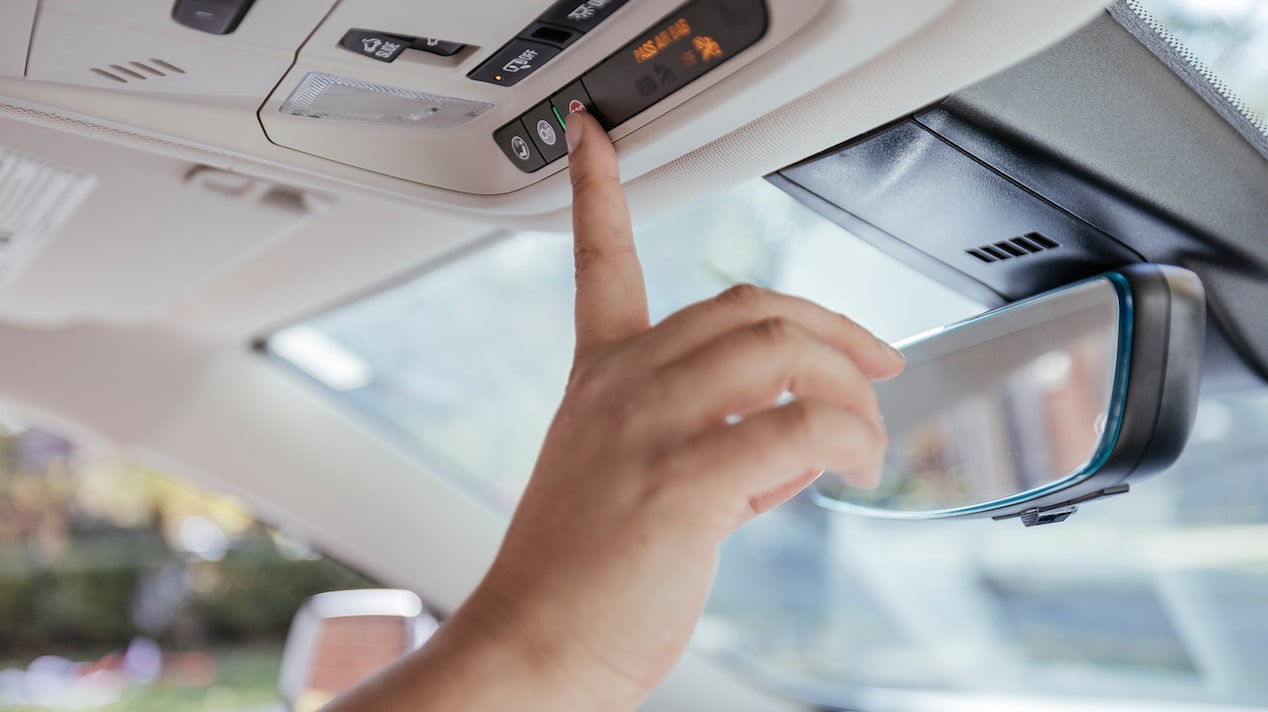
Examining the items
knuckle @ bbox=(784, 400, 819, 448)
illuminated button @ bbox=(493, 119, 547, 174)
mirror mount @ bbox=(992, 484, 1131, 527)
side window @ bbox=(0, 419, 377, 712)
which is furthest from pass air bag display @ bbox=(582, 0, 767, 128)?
side window @ bbox=(0, 419, 377, 712)

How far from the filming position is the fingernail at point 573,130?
0.85 m

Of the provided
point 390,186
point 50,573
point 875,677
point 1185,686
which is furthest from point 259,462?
point 50,573

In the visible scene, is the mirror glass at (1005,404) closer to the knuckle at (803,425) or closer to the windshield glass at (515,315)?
the knuckle at (803,425)

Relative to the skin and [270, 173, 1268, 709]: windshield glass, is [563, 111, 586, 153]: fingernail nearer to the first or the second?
the skin

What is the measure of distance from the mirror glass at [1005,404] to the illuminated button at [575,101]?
1.60ft

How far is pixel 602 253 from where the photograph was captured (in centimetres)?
76

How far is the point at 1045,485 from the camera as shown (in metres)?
0.93

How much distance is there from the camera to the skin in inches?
24.3

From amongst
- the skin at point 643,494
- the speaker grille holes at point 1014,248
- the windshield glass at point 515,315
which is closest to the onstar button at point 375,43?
the skin at point 643,494

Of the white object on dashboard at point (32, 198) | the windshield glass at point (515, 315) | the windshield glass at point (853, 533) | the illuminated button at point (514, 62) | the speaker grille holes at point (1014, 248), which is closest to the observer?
the illuminated button at point (514, 62)

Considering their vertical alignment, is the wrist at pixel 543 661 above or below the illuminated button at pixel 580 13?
below

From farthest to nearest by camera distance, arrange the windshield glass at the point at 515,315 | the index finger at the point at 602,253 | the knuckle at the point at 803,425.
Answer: the windshield glass at the point at 515,315, the index finger at the point at 602,253, the knuckle at the point at 803,425

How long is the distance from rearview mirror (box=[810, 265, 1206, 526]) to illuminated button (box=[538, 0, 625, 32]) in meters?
0.55

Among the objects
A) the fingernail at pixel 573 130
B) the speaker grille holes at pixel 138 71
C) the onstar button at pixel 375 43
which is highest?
the onstar button at pixel 375 43
